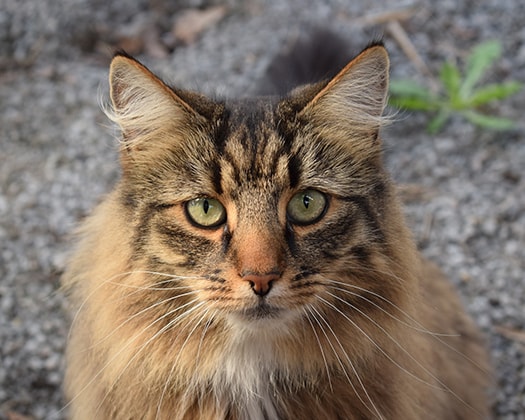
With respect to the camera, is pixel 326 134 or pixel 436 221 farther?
pixel 436 221

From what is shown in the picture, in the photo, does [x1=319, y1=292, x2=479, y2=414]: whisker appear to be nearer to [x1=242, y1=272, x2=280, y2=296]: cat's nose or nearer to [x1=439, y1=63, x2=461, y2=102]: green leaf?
[x1=242, y1=272, x2=280, y2=296]: cat's nose

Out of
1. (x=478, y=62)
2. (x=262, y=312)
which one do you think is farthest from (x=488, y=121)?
(x=262, y=312)

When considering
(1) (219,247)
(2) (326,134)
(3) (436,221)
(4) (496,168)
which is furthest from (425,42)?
(1) (219,247)

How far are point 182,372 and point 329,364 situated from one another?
412mm

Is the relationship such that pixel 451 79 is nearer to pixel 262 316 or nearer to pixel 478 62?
pixel 478 62

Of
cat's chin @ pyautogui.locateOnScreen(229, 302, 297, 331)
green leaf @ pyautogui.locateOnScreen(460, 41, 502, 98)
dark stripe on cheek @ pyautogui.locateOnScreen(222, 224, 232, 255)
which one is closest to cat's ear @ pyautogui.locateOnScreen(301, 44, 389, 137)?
dark stripe on cheek @ pyautogui.locateOnScreen(222, 224, 232, 255)

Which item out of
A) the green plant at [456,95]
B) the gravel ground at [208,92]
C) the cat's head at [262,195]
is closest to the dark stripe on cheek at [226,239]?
the cat's head at [262,195]

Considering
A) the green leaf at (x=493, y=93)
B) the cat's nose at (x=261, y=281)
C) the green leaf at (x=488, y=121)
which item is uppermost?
the green leaf at (x=493, y=93)

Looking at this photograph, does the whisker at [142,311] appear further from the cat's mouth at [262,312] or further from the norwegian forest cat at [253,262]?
the cat's mouth at [262,312]

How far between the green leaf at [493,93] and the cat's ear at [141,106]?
2.35m

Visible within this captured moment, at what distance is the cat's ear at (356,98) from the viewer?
82.0 inches

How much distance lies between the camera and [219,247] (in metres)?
2.00

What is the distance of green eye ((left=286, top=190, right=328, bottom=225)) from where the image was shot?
2.05m

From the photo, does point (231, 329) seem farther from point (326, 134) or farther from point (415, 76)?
point (415, 76)
